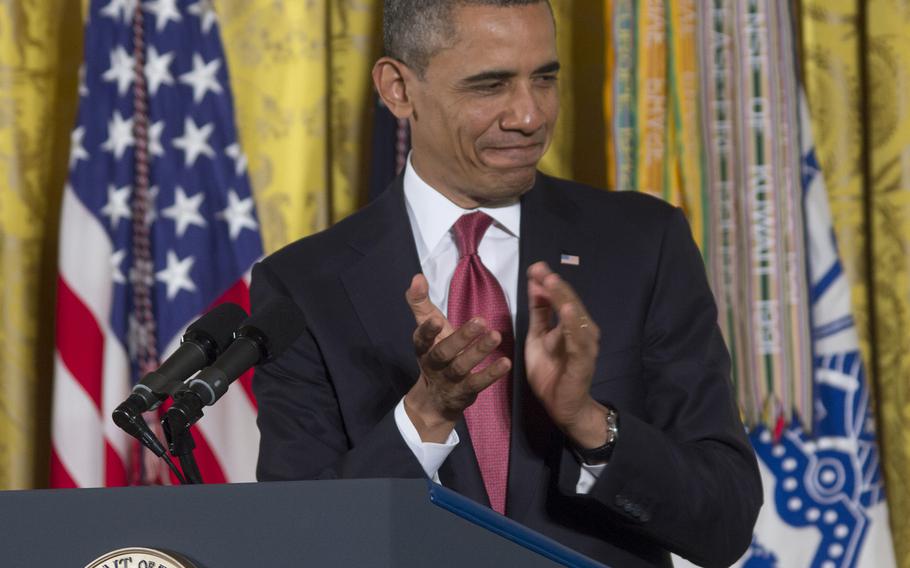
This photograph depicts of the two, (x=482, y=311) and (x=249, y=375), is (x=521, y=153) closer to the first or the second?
(x=482, y=311)

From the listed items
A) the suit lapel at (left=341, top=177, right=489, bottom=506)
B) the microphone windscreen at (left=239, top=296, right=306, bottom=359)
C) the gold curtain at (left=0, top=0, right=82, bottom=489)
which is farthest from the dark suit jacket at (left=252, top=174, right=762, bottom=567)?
the gold curtain at (left=0, top=0, right=82, bottom=489)

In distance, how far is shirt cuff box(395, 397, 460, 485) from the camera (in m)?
1.67

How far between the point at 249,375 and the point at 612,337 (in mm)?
1284

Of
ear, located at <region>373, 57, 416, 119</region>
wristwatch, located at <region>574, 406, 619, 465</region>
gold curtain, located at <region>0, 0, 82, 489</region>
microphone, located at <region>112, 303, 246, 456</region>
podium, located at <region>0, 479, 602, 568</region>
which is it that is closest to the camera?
podium, located at <region>0, 479, 602, 568</region>

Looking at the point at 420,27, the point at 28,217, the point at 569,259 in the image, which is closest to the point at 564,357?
the point at 569,259

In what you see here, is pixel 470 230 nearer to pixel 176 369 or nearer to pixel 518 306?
pixel 518 306

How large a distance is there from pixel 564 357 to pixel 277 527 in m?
0.57

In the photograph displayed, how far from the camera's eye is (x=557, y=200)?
2.05 metres

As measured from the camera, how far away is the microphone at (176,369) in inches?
51.7

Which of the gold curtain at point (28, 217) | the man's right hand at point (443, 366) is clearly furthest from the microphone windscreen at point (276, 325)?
the gold curtain at point (28, 217)

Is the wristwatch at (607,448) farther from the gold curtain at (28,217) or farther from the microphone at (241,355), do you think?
the gold curtain at (28,217)

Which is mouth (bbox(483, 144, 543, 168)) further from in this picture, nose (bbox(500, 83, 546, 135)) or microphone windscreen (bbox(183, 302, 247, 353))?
microphone windscreen (bbox(183, 302, 247, 353))

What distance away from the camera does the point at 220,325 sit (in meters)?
1.41

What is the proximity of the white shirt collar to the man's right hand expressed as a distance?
42cm
